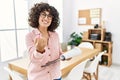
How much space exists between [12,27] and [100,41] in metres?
2.45

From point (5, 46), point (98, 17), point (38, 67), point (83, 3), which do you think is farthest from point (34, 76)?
point (83, 3)

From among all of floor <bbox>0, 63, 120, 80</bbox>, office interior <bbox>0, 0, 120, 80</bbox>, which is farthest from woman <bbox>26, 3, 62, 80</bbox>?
office interior <bbox>0, 0, 120, 80</bbox>

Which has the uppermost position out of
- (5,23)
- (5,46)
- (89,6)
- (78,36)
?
(89,6)

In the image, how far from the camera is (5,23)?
361 cm

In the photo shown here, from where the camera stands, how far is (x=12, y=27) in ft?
12.3

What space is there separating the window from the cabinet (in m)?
1.82

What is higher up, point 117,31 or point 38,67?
point 117,31

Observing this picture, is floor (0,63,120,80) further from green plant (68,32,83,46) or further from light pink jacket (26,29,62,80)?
light pink jacket (26,29,62,80)

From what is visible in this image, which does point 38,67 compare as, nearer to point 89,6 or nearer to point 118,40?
point 118,40

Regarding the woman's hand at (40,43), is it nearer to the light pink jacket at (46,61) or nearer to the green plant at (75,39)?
the light pink jacket at (46,61)

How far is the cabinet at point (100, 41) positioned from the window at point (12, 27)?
5.96ft

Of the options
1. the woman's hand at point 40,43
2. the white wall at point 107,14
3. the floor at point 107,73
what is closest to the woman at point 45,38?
the woman's hand at point 40,43

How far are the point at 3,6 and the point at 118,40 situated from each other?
3176mm

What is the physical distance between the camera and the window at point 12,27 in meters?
3.56
